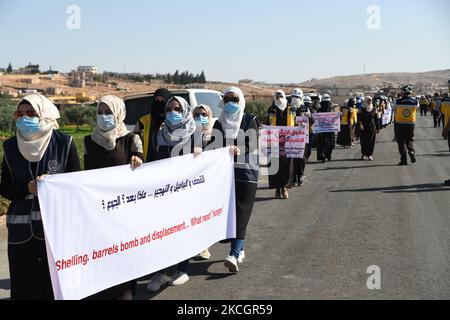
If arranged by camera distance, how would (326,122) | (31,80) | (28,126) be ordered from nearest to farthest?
(28,126) → (326,122) → (31,80)

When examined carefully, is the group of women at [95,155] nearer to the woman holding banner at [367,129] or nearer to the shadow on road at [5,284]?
the shadow on road at [5,284]

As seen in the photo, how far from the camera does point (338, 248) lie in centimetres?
689

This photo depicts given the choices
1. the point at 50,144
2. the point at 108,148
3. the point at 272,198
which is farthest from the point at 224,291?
the point at 272,198

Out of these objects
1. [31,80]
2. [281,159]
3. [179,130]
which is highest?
[31,80]

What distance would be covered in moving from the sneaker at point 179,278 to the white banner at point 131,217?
0.96 ft

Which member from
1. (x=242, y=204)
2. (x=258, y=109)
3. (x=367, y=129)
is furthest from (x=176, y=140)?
(x=258, y=109)

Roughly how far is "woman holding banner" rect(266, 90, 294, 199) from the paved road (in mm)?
314

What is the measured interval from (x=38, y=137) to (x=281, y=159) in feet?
22.5

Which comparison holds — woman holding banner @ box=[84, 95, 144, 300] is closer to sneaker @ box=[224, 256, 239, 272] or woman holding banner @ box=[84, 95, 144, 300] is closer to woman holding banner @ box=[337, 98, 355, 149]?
sneaker @ box=[224, 256, 239, 272]

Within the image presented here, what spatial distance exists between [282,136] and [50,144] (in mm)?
6750

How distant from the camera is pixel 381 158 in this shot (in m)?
17.5

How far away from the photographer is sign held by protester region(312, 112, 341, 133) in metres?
17.1

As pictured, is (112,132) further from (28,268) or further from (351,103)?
(351,103)

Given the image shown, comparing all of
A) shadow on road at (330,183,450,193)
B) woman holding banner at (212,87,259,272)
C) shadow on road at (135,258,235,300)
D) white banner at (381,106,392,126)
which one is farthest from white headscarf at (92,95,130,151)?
white banner at (381,106,392,126)
